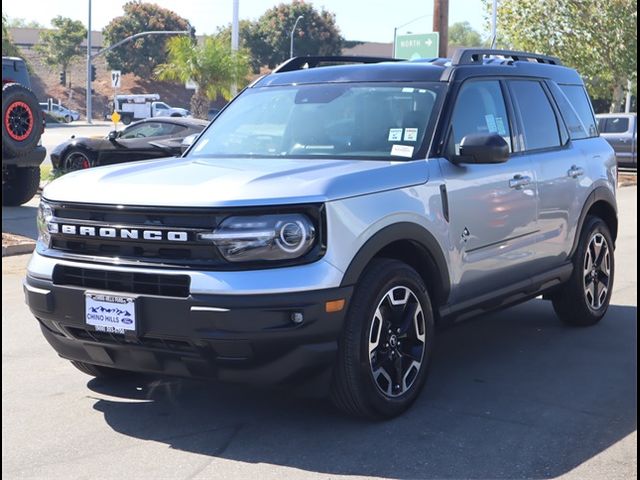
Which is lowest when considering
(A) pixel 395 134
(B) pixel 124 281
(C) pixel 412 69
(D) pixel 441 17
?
(B) pixel 124 281

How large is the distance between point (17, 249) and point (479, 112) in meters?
6.68

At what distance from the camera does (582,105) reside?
294 inches

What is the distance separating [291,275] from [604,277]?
3793mm

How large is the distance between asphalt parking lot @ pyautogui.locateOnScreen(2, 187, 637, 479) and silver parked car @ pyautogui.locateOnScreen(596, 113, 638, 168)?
2201cm

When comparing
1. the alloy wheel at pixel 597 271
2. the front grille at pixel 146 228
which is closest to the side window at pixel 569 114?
the alloy wheel at pixel 597 271

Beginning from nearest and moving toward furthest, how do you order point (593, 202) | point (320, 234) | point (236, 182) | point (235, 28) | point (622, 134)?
point (320, 234)
point (236, 182)
point (593, 202)
point (622, 134)
point (235, 28)

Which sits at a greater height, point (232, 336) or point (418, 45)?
point (418, 45)

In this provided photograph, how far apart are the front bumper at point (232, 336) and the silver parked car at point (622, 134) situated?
957 inches

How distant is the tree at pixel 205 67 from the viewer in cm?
3109

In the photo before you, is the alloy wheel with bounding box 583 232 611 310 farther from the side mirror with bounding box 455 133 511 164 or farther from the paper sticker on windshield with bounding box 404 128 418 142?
the paper sticker on windshield with bounding box 404 128 418 142

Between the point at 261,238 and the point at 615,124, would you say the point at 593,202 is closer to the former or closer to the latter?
the point at 261,238

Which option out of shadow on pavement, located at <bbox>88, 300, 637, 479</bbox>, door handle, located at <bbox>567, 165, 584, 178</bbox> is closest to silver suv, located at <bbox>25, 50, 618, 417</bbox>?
door handle, located at <bbox>567, 165, 584, 178</bbox>

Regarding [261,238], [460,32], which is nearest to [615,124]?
[261,238]

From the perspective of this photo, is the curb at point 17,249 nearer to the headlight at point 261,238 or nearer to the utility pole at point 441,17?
the headlight at point 261,238
